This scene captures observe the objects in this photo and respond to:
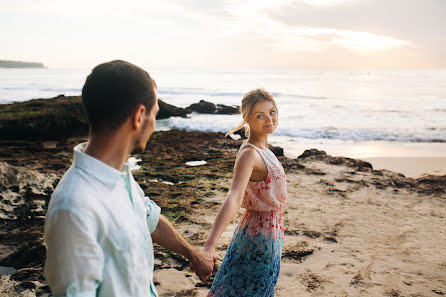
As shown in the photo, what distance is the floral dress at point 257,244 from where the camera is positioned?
2.68 m

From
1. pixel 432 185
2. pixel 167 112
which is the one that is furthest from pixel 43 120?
pixel 432 185

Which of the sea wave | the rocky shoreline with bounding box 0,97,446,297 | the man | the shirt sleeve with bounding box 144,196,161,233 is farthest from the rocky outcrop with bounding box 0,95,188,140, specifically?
the man

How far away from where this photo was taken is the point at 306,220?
20.4 feet

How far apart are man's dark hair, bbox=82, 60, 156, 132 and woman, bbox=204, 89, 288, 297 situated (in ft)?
4.07

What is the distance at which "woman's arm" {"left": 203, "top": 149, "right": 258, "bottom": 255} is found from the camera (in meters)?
2.40

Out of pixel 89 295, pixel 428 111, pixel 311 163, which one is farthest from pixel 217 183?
pixel 428 111

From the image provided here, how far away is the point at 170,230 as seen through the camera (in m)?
2.11

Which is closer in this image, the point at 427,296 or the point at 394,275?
the point at 427,296

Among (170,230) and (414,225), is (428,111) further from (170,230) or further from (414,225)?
(170,230)

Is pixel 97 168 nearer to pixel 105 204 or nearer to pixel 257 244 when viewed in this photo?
pixel 105 204

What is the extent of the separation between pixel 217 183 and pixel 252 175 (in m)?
5.07

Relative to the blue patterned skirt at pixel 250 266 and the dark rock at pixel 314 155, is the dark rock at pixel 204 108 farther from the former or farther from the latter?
the blue patterned skirt at pixel 250 266

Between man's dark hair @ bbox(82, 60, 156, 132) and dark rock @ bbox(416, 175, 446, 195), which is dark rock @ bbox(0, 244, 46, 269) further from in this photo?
dark rock @ bbox(416, 175, 446, 195)

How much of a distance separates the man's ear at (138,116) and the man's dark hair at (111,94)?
0.01 meters
